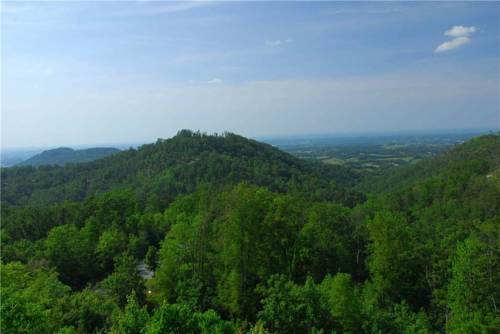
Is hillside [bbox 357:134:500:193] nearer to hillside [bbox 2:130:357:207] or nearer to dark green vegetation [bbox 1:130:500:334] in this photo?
hillside [bbox 2:130:357:207]

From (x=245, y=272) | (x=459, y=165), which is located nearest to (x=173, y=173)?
(x=459, y=165)

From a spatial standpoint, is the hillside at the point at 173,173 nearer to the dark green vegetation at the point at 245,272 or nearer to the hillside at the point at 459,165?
the hillside at the point at 459,165

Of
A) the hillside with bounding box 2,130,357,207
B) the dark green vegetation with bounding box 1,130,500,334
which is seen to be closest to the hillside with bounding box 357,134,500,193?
the hillside with bounding box 2,130,357,207

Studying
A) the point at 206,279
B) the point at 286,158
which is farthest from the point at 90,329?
the point at 286,158

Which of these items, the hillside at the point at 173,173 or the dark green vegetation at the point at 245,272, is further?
the hillside at the point at 173,173

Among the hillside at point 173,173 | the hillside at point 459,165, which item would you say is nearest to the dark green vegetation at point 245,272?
the hillside at point 459,165

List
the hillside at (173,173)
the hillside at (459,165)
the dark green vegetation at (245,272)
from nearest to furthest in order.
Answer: the dark green vegetation at (245,272) < the hillside at (459,165) < the hillside at (173,173)

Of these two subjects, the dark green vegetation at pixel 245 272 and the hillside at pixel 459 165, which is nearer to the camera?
the dark green vegetation at pixel 245 272

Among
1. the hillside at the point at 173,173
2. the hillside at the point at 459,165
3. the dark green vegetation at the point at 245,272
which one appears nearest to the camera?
the dark green vegetation at the point at 245,272
